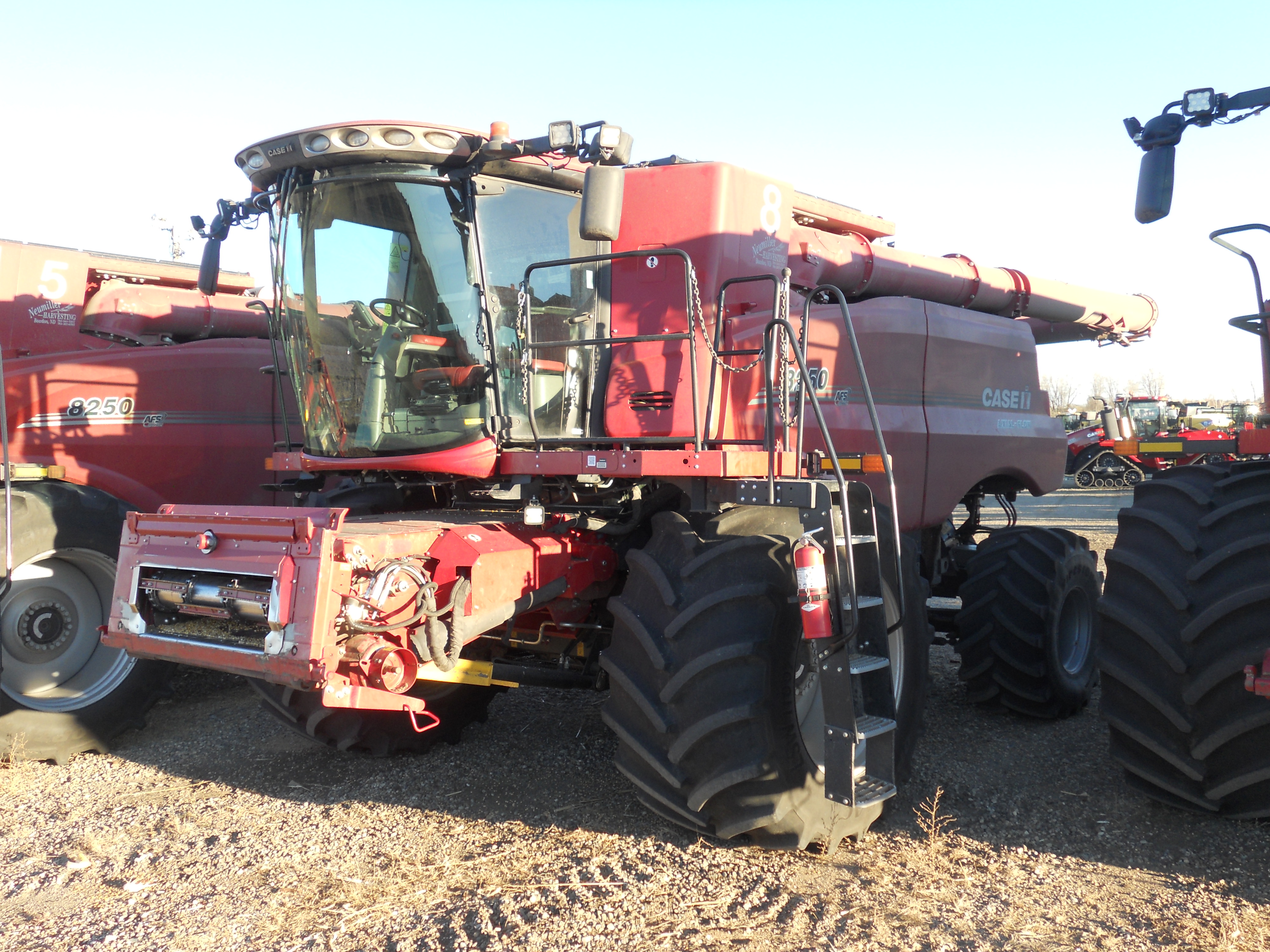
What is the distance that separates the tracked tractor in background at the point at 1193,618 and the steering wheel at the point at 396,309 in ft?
10.00

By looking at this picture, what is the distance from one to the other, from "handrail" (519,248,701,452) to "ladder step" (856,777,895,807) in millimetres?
1432

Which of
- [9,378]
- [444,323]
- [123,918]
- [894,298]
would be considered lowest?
[123,918]

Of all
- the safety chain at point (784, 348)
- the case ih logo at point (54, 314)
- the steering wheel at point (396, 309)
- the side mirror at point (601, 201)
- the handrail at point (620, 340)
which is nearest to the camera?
the side mirror at point (601, 201)

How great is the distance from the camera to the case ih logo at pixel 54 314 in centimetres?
636

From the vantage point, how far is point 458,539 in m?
3.70

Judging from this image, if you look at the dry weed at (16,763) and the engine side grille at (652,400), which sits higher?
the engine side grille at (652,400)

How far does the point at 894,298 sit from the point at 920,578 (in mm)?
1860

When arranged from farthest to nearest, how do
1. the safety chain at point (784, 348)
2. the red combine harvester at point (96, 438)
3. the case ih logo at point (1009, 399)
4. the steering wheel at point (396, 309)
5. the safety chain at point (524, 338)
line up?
the case ih logo at point (1009, 399) → the red combine harvester at point (96, 438) → the steering wheel at point (396, 309) → the safety chain at point (524, 338) → the safety chain at point (784, 348)

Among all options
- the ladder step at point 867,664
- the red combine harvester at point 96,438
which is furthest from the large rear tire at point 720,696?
the red combine harvester at point 96,438

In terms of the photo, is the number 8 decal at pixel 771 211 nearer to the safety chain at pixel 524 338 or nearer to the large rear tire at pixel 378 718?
the safety chain at pixel 524 338

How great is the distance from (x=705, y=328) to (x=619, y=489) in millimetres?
840

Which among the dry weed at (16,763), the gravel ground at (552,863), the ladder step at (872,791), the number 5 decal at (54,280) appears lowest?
the dry weed at (16,763)

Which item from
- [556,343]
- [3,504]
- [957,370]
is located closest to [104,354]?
[3,504]

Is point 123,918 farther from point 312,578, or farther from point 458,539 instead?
point 458,539
